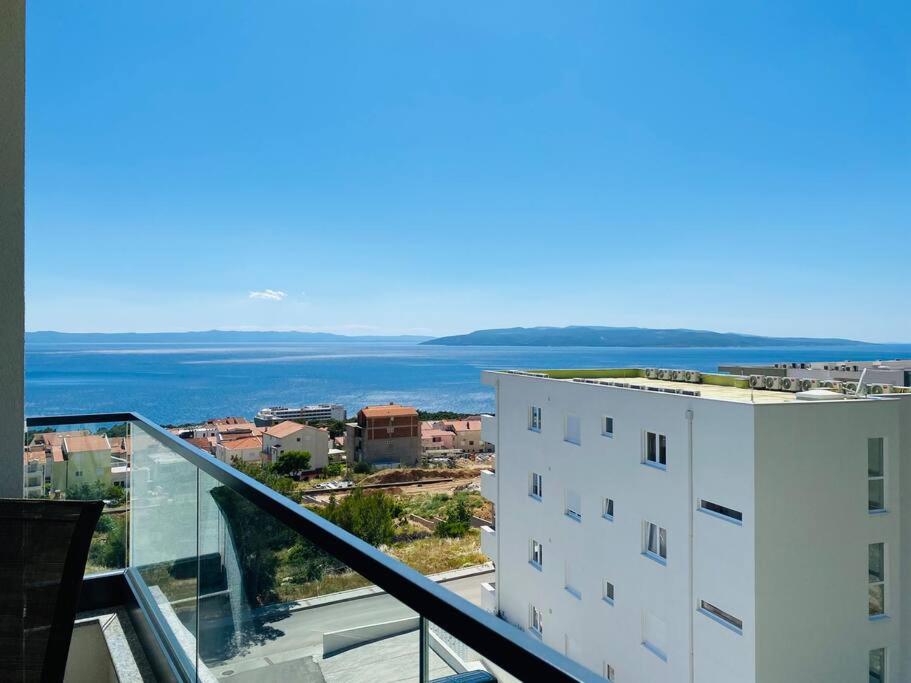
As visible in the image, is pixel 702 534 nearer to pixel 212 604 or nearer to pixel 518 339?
pixel 212 604

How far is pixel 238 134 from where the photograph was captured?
31.2 metres

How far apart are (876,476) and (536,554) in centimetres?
784

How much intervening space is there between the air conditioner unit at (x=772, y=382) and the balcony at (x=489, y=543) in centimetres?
837

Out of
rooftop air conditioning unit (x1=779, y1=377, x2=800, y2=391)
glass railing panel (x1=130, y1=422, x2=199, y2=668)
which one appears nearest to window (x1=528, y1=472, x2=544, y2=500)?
rooftop air conditioning unit (x1=779, y1=377, x2=800, y2=391)

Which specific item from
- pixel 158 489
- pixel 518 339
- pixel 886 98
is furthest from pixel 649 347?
pixel 158 489

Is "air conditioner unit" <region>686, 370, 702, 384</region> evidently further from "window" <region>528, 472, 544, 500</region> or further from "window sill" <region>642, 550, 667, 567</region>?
"window sill" <region>642, 550, 667, 567</region>

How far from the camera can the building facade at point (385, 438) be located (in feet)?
98.3

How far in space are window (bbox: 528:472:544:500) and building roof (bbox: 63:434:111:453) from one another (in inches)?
495

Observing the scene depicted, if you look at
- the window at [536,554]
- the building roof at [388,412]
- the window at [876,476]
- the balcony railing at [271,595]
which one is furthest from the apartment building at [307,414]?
the balcony railing at [271,595]

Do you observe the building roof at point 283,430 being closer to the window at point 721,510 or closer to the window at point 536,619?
the window at point 536,619

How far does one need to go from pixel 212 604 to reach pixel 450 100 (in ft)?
98.6

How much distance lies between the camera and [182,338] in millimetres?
99688

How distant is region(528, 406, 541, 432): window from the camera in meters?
14.6

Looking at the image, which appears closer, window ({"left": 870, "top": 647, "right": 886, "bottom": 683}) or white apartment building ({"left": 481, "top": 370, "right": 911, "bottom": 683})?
white apartment building ({"left": 481, "top": 370, "right": 911, "bottom": 683})
